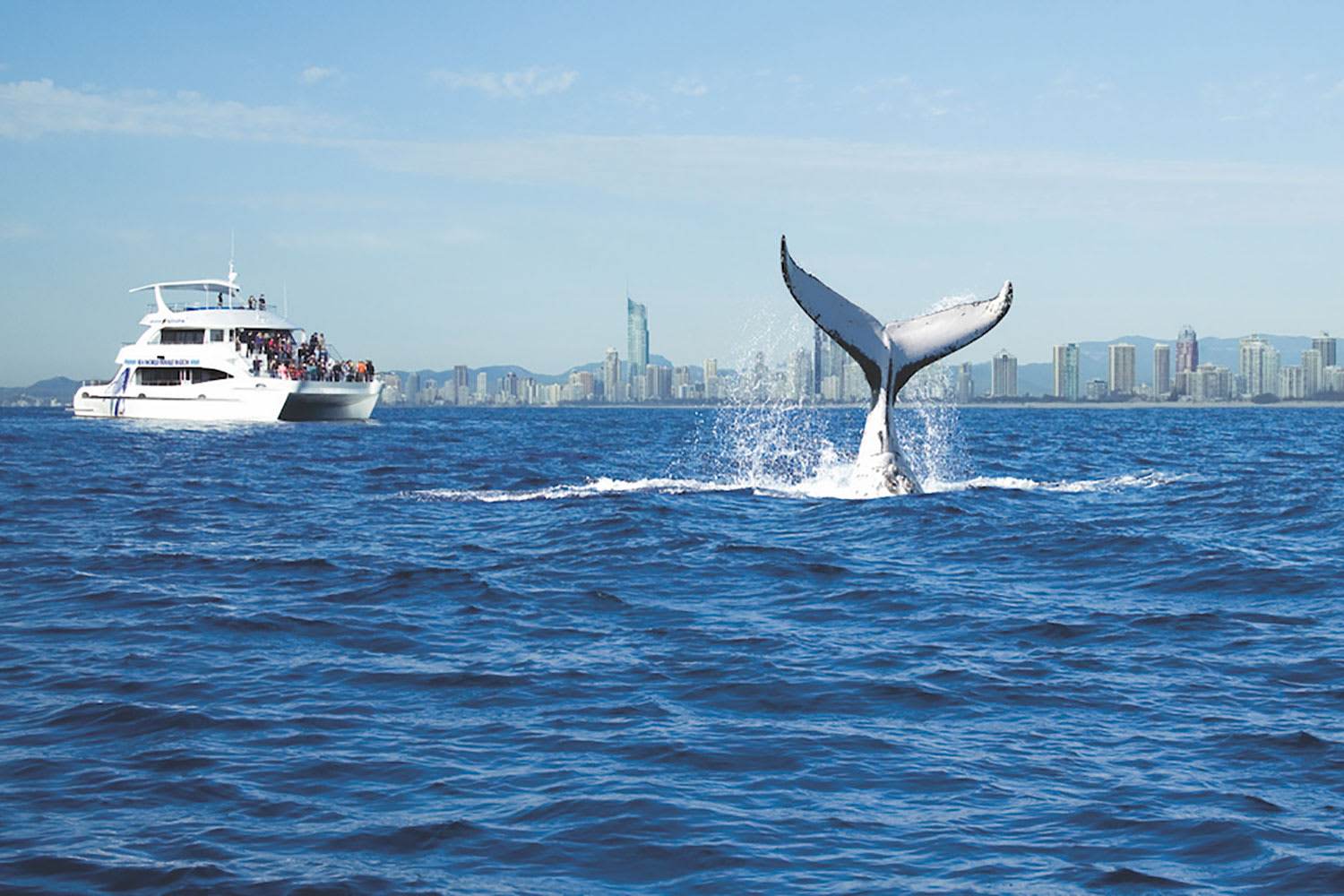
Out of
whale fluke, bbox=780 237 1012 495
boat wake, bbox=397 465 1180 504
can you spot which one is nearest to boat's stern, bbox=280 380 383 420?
boat wake, bbox=397 465 1180 504

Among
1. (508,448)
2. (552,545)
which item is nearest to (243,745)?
(552,545)

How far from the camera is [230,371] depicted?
212ft

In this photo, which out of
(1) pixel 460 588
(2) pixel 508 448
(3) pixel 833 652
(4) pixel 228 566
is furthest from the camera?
(2) pixel 508 448

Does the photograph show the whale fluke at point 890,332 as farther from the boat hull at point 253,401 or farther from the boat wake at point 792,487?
the boat hull at point 253,401

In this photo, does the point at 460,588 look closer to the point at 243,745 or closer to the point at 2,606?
the point at 2,606

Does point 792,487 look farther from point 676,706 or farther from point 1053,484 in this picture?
point 676,706

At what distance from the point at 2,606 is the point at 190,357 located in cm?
5836

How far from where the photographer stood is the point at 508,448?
142 feet

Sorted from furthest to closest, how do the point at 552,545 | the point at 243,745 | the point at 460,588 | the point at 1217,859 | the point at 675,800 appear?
the point at 552,545 < the point at 460,588 < the point at 243,745 < the point at 675,800 < the point at 1217,859

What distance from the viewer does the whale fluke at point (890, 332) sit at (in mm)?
17406

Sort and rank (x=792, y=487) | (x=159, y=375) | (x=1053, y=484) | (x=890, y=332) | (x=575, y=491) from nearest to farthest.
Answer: (x=890, y=332), (x=575, y=491), (x=792, y=487), (x=1053, y=484), (x=159, y=375)

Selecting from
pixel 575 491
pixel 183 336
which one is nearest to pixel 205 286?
pixel 183 336

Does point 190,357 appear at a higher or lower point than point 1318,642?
higher

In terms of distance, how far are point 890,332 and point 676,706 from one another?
11796 mm
